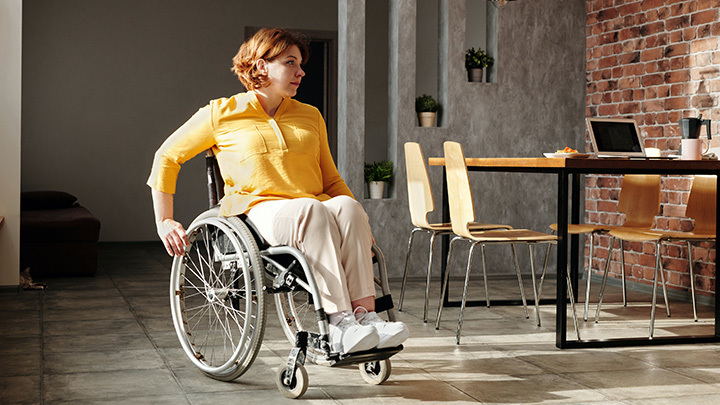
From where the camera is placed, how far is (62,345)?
3.39 metres

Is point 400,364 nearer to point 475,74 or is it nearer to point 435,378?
point 435,378

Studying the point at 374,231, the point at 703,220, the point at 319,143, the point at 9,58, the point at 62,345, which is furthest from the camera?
the point at 374,231

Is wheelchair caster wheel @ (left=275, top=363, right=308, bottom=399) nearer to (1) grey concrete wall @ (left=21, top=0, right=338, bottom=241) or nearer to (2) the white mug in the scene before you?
(2) the white mug

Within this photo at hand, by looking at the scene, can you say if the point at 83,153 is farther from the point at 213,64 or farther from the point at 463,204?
the point at 463,204

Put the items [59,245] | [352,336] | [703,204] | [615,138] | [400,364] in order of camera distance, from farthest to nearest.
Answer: [59,245], [703,204], [615,138], [400,364], [352,336]

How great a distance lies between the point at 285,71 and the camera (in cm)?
284

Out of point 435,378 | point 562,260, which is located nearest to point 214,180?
point 435,378

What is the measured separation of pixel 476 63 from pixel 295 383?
3573mm

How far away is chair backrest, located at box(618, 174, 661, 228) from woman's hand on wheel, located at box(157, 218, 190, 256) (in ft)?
Result: 9.04

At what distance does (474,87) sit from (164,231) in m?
3.34

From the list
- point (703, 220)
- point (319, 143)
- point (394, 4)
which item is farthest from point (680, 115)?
point (319, 143)

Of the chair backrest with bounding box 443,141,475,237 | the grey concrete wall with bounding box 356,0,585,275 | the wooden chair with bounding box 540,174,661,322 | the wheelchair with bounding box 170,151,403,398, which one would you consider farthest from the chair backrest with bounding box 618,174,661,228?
the wheelchair with bounding box 170,151,403,398

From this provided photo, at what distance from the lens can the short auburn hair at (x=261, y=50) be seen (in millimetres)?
2830

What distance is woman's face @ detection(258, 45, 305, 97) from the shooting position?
284cm
